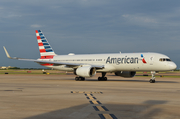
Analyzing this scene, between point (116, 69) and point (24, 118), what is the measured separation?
3013 centimetres

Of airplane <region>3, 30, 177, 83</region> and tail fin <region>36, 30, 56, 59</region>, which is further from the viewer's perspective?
tail fin <region>36, 30, 56, 59</region>

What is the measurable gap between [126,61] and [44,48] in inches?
696

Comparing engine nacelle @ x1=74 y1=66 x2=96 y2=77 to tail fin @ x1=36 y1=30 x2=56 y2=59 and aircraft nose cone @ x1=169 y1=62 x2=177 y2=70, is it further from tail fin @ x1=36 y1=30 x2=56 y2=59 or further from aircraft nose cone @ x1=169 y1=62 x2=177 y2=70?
aircraft nose cone @ x1=169 y1=62 x2=177 y2=70

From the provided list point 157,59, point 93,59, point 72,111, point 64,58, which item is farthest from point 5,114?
point 64,58

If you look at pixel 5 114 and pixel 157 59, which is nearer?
pixel 5 114

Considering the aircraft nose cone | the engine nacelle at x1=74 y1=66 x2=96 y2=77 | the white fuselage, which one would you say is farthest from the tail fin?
the aircraft nose cone

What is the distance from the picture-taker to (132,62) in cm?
3609

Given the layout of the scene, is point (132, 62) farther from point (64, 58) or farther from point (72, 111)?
point (72, 111)

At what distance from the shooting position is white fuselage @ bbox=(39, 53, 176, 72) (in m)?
34.2

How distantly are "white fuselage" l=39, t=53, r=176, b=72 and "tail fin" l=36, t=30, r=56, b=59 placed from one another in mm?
5042

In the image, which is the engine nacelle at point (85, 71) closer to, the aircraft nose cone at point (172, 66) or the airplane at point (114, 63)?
the airplane at point (114, 63)

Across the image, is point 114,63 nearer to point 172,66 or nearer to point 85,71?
point 85,71

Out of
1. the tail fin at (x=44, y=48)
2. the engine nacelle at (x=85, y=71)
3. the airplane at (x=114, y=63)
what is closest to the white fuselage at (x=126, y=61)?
the airplane at (x=114, y=63)

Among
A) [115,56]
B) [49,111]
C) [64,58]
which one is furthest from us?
[64,58]
